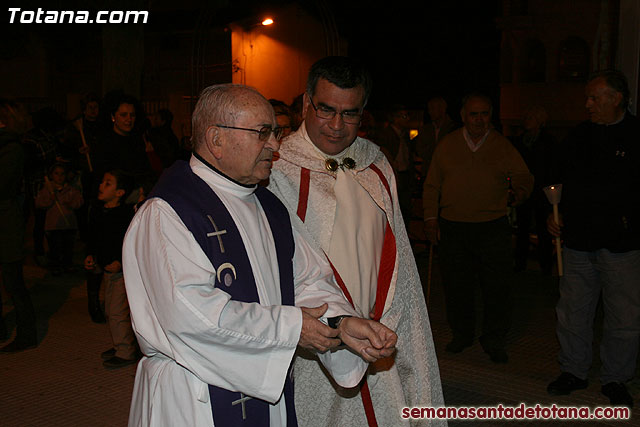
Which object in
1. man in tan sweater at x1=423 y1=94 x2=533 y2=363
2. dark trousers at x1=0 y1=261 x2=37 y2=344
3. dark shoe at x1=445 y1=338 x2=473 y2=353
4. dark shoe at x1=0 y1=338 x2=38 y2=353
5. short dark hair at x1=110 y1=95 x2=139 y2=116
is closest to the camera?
man in tan sweater at x1=423 y1=94 x2=533 y2=363

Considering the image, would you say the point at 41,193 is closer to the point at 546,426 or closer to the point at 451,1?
the point at 546,426

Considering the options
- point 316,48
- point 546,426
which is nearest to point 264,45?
point 316,48

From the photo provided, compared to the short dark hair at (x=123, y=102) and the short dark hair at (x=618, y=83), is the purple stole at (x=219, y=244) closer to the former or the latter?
the short dark hair at (x=618, y=83)

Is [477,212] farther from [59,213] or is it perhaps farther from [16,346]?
[59,213]

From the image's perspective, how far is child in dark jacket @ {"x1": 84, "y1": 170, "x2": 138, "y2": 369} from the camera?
592cm

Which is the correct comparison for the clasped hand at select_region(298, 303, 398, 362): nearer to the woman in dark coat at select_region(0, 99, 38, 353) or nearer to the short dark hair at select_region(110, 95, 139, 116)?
the woman in dark coat at select_region(0, 99, 38, 353)

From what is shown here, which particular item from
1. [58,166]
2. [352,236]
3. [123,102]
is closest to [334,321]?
[352,236]

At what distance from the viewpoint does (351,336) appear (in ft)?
7.98

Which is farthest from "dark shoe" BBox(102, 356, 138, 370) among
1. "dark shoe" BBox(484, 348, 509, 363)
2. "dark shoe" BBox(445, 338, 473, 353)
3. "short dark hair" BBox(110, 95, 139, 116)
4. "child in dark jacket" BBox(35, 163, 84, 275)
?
"child in dark jacket" BBox(35, 163, 84, 275)

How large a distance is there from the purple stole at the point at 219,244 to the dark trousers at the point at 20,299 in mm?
4100

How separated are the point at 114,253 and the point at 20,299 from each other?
3.03 feet

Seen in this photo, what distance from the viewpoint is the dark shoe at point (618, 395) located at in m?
4.96

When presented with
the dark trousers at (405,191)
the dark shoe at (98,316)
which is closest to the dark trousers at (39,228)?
the dark shoe at (98,316)

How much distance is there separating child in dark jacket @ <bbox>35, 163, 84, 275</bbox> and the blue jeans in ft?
19.7
